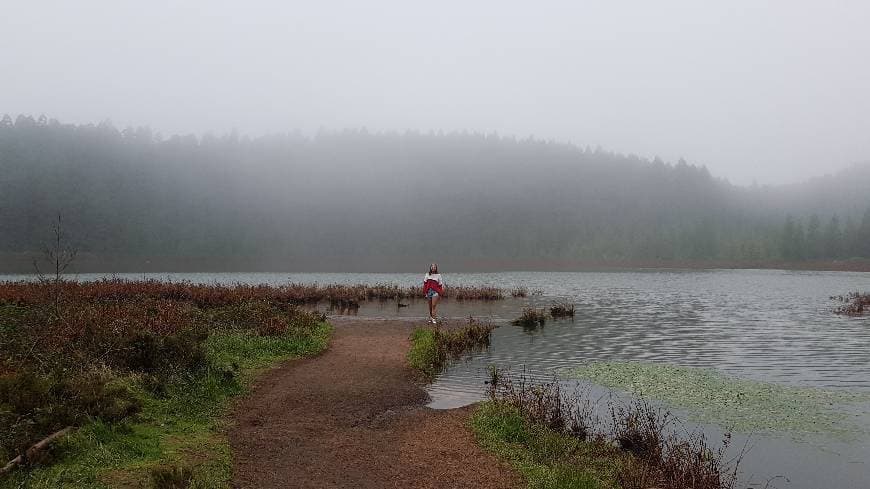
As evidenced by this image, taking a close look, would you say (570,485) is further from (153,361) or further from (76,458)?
(153,361)

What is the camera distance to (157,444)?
31.8 feet

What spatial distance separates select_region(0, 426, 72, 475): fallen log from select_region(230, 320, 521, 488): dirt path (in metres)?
2.85

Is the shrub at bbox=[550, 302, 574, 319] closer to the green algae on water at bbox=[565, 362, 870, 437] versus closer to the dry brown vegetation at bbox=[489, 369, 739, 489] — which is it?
the green algae on water at bbox=[565, 362, 870, 437]

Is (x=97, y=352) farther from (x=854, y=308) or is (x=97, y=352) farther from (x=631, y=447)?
(x=854, y=308)

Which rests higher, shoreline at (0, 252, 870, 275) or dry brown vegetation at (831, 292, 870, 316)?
shoreline at (0, 252, 870, 275)

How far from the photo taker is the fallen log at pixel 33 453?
24.7 feet

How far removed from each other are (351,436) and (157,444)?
3.67 metres

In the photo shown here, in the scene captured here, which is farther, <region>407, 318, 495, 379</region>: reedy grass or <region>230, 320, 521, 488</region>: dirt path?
<region>407, 318, 495, 379</region>: reedy grass

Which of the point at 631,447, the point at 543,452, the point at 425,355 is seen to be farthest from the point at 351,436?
the point at 425,355

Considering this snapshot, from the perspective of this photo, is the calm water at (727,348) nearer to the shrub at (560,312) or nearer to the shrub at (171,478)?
the shrub at (560,312)

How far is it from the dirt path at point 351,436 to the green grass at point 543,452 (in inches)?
14.7

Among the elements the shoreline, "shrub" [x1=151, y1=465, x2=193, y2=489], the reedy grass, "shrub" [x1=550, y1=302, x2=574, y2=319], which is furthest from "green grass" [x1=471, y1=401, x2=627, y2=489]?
the shoreline

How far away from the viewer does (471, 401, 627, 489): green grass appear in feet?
29.8

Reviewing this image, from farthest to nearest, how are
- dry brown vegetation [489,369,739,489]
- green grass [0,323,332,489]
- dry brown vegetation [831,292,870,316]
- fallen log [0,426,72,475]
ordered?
dry brown vegetation [831,292,870,316] → dry brown vegetation [489,369,739,489] → green grass [0,323,332,489] → fallen log [0,426,72,475]
